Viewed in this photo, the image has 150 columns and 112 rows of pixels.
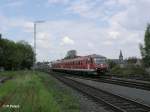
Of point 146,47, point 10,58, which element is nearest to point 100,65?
point 146,47

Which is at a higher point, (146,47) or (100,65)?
(146,47)

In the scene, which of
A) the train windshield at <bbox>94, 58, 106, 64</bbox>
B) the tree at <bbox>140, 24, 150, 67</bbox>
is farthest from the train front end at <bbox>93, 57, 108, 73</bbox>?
the tree at <bbox>140, 24, 150, 67</bbox>

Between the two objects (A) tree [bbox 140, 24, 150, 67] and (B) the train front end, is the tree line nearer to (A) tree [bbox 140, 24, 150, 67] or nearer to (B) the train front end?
(A) tree [bbox 140, 24, 150, 67]

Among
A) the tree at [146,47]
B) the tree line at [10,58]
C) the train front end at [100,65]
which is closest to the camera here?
the train front end at [100,65]

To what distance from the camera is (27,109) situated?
51.2 ft

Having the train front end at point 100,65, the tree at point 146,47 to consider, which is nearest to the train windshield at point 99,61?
the train front end at point 100,65

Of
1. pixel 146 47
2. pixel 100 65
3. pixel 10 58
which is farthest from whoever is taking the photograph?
pixel 10 58

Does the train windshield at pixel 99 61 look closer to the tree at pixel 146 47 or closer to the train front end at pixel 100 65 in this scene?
the train front end at pixel 100 65

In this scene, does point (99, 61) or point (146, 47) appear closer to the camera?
point (99, 61)

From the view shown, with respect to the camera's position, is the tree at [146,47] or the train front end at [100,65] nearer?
the train front end at [100,65]

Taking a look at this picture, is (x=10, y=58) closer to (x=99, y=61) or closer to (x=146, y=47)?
(x=146, y=47)

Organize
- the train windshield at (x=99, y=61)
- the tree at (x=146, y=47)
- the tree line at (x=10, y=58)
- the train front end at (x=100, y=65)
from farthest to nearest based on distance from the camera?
the tree line at (x=10, y=58), the tree at (x=146, y=47), the train windshield at (x=99, y=61), the train front end at (x=100, y=65)

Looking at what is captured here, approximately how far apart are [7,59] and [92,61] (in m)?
78.7

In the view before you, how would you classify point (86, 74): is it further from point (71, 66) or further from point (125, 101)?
point (125, 101)
